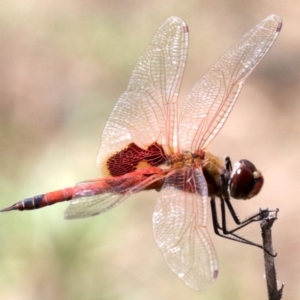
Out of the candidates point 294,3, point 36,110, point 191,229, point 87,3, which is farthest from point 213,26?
point 191,229

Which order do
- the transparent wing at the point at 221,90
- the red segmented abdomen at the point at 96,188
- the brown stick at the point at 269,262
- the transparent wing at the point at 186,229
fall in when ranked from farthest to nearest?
the transparent wing at the point at 221,90 → the red segmented abdomen at the point at 96,188 → the transparent wing at the point at 186,229 → the brown stick at the point at 269,262

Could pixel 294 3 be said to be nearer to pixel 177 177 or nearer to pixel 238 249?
pixel 238 249

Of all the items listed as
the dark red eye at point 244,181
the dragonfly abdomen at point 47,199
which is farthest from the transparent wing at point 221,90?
the dragonfly abdomen at point 47,199

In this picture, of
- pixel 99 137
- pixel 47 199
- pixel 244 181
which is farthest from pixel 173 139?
pixel 99 137

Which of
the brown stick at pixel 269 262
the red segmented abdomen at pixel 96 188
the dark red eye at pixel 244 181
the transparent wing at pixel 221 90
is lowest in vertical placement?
the brown stick at pixel 269 262

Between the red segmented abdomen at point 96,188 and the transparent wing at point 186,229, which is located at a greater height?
the red segmented abdomen at point 96,188

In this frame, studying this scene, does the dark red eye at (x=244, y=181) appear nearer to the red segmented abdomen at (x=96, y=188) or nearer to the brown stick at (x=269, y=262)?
the red segmented abdomen at (x=96, y=188)

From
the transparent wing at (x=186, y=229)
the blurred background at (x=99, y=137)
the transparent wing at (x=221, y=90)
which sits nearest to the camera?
the transparent wing at (x=186, y=229)
